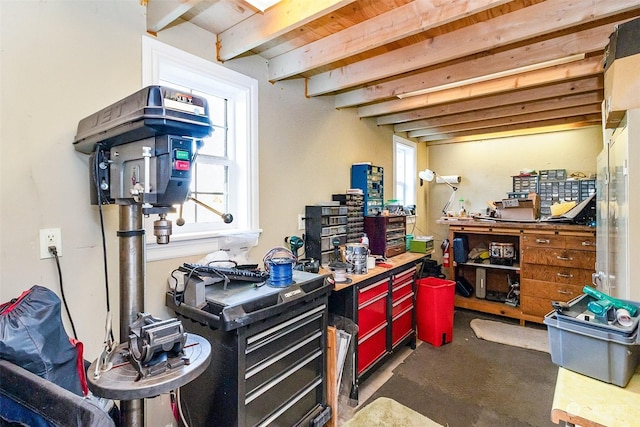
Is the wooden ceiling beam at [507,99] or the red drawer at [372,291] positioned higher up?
the wooden ceiling beam at [507,99]

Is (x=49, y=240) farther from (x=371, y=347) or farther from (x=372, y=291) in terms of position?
(x=371, y=347)

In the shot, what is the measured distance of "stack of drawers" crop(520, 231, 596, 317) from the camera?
3.21m

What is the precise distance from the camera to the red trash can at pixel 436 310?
3.05 meters

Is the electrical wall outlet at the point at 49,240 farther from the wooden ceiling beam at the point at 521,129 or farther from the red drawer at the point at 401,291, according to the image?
the wooden ceiling beam at the point at 521,129

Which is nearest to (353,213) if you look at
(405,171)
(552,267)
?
(405,171)

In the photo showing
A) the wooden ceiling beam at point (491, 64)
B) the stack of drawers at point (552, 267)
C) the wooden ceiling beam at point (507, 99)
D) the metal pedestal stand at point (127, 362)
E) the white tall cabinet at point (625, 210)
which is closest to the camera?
the metal pedestal stand at point (127, 362)

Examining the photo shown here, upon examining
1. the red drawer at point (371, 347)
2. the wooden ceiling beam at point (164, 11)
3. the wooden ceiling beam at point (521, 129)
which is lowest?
the red drawer at point (371, 347)

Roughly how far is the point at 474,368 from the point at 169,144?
287 centimetres

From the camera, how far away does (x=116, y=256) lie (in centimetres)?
164

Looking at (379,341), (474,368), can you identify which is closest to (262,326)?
(379,341)

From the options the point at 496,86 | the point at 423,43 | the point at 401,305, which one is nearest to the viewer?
the point at 423,43

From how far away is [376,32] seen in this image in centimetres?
186

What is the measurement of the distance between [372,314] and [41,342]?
6.49 ft

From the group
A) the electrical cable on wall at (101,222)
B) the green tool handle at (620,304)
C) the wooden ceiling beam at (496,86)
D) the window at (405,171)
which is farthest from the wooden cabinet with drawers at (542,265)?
the electrical cable on wall at (101,222)
